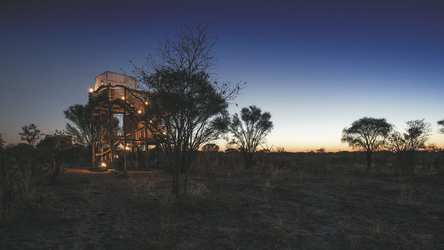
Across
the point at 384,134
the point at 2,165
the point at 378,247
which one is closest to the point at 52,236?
the point at 2,165

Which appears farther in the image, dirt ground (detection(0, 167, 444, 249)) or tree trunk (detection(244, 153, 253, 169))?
tree trunk (detection(244, 153, 253, 169))

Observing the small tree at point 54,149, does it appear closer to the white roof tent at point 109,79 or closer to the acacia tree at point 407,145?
the white roof tent at point 109,79

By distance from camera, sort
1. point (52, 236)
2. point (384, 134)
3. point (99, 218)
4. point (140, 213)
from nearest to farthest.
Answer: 1. point (52, 236)
2. point (99, 218)
3. point (140, 213)
4. point (384, 134)

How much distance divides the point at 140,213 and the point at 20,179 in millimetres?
3757

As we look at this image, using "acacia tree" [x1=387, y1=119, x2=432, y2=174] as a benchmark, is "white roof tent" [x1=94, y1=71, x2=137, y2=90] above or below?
above

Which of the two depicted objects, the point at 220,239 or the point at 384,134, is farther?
the point at 384,134

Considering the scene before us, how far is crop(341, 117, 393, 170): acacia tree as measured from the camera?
79.1ft

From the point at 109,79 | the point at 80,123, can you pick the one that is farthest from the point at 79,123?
the point at 109,79

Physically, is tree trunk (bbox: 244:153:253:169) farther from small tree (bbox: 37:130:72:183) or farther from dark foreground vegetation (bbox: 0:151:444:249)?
small tree (bbox: 37:130:72:183)

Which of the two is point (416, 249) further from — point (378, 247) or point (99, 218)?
point (99, 218)

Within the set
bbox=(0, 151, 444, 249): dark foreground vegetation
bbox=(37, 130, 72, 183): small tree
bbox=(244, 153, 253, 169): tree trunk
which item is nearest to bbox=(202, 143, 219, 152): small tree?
bbox=(244, 153, 253, 169): tree trunk

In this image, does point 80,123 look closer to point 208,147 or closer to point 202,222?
point 208,147

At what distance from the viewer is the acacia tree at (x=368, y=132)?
24109 mm

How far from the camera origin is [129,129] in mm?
19062
